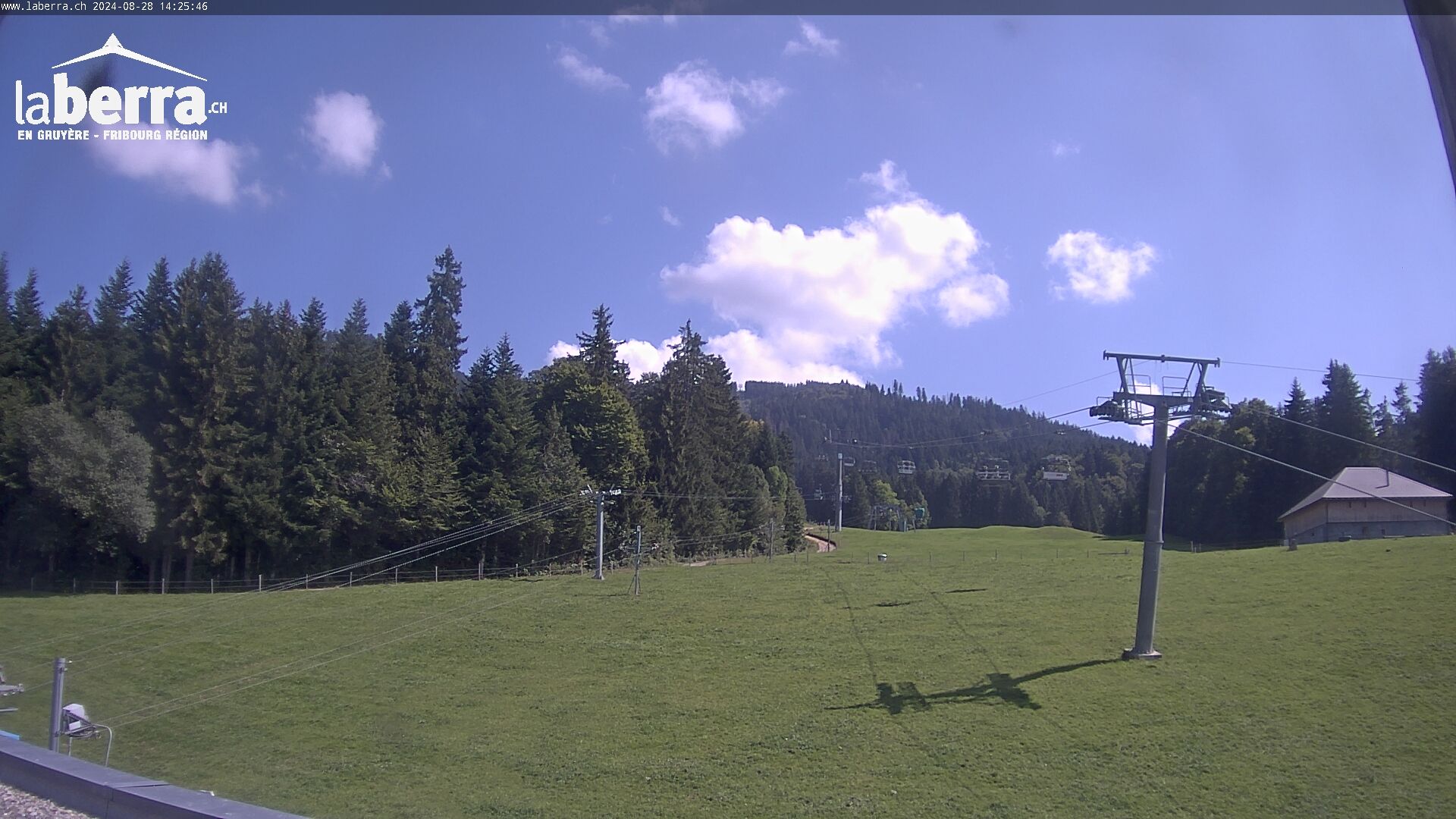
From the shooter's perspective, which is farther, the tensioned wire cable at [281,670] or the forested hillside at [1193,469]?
the forested hillside at [1193,469]

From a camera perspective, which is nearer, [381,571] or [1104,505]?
[381,571]

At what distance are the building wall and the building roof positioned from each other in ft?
0.83

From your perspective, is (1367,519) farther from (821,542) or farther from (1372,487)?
(821,542)

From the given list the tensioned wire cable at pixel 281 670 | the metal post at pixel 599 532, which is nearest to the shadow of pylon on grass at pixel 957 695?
the tensioned wire cable at pixel 281 670

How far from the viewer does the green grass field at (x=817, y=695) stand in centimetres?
1694

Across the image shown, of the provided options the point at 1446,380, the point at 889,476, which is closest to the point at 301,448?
the point at 1446,380

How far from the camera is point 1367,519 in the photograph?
45344 mm

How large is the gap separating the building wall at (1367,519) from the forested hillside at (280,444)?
126 ft

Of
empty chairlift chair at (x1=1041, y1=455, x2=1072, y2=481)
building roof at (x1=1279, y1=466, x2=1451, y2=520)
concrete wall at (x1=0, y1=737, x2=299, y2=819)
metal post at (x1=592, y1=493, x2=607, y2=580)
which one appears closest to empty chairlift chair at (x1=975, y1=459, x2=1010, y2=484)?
empty chairlift chair at (x1=1041, y1=455, x2=1072, y2=481)

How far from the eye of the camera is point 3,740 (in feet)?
18.5

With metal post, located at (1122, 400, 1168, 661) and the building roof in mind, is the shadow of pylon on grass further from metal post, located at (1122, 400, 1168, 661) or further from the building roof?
the building roof

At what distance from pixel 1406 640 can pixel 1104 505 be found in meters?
76.2

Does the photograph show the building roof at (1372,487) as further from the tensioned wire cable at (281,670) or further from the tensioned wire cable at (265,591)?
the tensioned wire cable at (265,591)

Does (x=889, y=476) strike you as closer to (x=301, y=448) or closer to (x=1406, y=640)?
(x=301, y=448)
